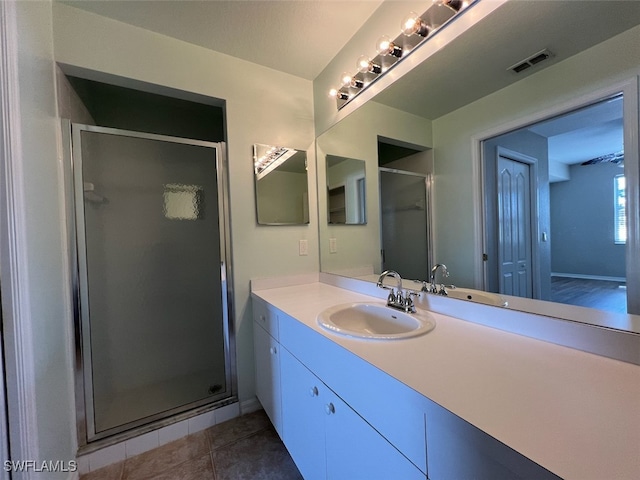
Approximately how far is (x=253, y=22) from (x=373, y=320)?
5.60 feet

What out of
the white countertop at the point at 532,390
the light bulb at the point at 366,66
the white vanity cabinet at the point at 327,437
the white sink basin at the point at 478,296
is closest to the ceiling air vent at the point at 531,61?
the light bulb at the point at 366,66

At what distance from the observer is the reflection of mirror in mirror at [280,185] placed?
5.61 ft

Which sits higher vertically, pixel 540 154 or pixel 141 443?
pixel 540 154

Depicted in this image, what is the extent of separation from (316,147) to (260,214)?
2.27 ft

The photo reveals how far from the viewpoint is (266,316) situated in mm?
1434

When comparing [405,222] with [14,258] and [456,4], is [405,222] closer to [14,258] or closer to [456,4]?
[456,4]

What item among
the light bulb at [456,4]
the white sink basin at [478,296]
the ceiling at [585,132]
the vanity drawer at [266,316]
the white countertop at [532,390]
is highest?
the light bulb at [456,4]

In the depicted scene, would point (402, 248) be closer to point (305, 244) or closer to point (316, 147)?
point (305, 244)

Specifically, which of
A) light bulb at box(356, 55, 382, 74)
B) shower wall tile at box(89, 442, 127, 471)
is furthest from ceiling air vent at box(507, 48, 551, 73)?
shower wall tile at box(89, 442, 127, 471)

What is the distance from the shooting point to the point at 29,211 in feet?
3.20

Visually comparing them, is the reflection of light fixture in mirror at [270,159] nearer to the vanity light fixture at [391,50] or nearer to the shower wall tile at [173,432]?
the vanity light fixture at [391,50]

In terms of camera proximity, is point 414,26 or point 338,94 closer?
point 414,26

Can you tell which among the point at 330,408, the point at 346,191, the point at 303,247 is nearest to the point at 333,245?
the point at 303,247

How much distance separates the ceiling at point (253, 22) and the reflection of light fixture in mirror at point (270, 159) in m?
0.58
